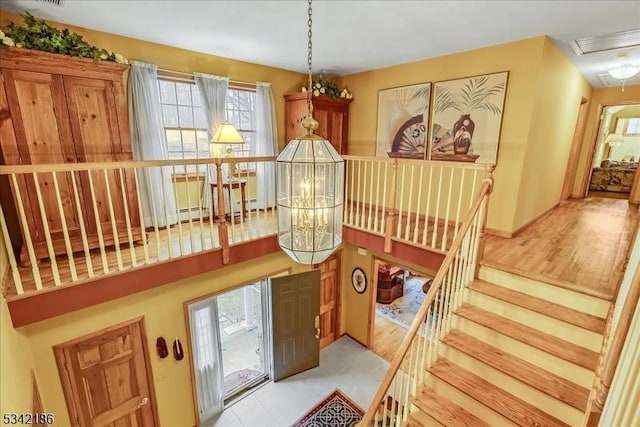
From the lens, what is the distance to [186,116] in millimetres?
4379

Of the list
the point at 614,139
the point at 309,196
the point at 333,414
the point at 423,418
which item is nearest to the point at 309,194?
the point at 309,196

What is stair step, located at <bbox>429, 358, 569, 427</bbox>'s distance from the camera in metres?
2.33

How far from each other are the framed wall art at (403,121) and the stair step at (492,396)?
10.2ft

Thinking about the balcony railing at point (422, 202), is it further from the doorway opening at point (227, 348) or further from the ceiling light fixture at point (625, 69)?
the ceiling light fixture at point (625, 69)

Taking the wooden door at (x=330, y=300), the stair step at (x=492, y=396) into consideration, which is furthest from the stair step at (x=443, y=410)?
the wooden door at (x=330, y=300)

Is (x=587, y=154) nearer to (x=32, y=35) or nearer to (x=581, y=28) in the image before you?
(x=581, y=28)

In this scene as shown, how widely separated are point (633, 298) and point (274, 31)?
372cm

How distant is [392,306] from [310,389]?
3615 millimetres

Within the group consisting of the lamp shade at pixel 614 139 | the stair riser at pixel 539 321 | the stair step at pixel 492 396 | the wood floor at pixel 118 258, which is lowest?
the stair step at pixel 492 396

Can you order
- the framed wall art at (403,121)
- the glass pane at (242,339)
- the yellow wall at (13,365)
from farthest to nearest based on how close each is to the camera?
the glass pane at (242,339)
the framed wall art at (403,121)
the yellow wall at (13,365)

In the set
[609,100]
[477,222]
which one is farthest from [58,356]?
[609,100]

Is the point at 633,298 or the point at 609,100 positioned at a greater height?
the point at 609,100

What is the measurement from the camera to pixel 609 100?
6.28 m

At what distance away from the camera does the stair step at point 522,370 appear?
2.29 metres
